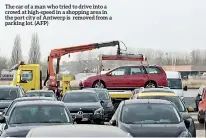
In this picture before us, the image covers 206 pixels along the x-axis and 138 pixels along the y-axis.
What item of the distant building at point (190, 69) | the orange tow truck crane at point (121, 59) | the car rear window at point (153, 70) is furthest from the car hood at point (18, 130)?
the distant building at point (190, 69)

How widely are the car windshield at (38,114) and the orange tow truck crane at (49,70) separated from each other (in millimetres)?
20411

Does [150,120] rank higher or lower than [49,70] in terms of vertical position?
higher

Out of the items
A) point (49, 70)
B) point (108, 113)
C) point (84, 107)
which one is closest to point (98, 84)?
point (49, 70)

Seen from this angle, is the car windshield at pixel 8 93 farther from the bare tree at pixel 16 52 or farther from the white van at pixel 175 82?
the bare tree at pixel 16 52

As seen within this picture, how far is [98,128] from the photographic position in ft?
20.9

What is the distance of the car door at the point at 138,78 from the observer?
98.8ft

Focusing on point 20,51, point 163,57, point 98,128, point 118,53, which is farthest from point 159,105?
Answer: point 163,57

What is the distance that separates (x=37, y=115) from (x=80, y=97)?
892cm

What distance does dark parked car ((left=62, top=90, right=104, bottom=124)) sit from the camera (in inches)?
750

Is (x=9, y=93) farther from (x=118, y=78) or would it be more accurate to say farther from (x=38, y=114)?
(x=118, y=78)

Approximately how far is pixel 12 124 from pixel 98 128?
5.68 meters

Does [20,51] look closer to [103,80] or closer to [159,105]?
[103,80]

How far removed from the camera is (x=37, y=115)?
12.1 metres

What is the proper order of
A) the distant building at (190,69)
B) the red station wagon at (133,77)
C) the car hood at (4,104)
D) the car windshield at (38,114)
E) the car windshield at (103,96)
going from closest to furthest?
the car windshield at (38,114) < the car hood at (4,104) < the car windshield at (103,96) < the red station wagon at (133,77) < the distant building at (190,69)
